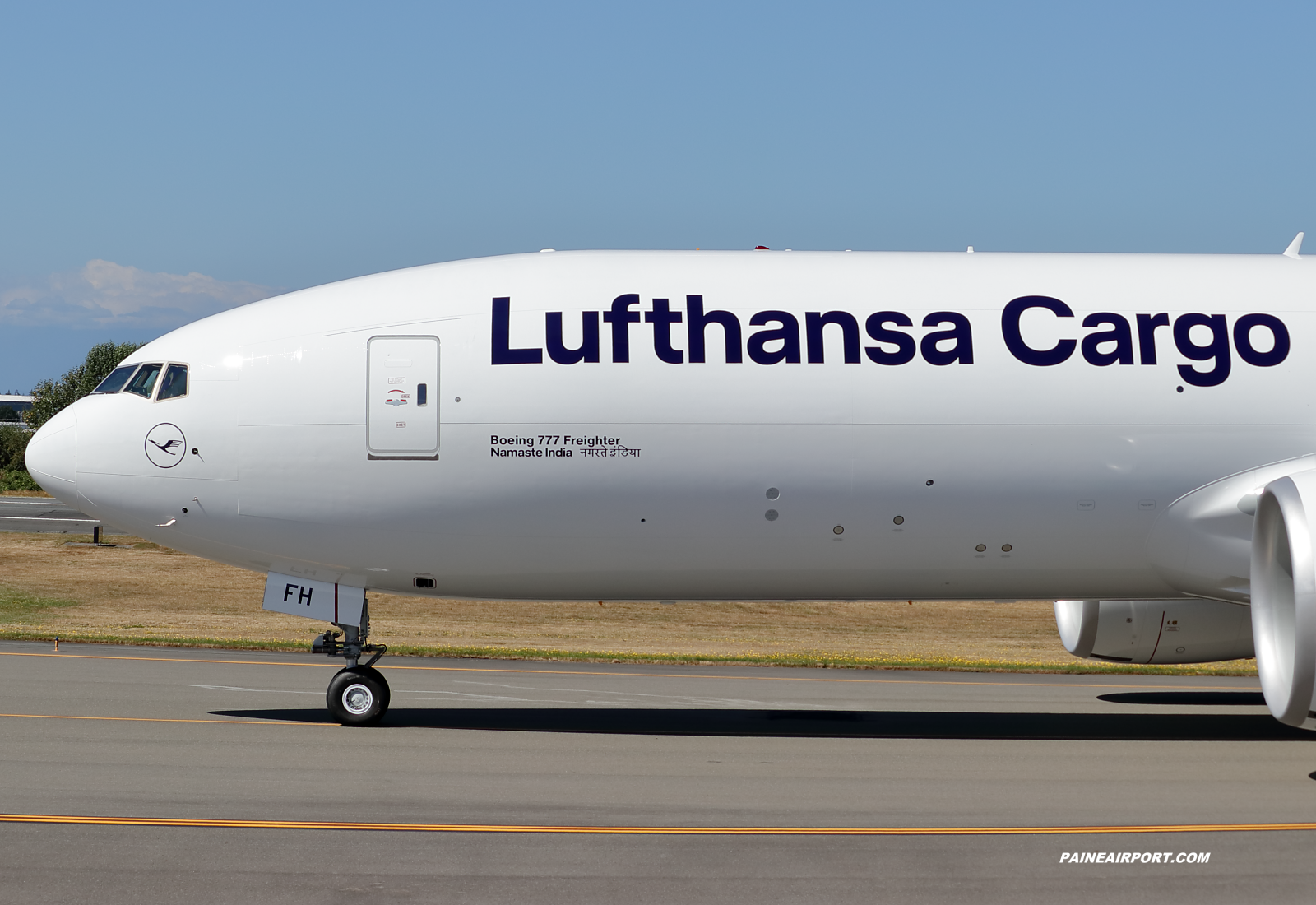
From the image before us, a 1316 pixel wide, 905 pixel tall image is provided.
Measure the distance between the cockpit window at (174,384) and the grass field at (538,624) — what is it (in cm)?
824

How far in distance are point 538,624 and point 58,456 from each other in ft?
49.7

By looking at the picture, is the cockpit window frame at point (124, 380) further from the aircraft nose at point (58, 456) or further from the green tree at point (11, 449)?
the green tree at point (11, 449)

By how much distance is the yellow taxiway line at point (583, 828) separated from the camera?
10.2 metres

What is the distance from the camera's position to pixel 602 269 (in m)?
14.6

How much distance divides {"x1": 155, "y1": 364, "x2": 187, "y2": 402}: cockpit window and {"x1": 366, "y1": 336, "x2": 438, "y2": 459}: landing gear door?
2.16m

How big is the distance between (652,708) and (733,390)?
4.83m

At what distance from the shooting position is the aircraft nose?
46.9 ft

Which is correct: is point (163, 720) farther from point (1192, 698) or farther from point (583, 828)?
point (1192, 698)

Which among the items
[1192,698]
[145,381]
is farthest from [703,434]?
[1192,698]

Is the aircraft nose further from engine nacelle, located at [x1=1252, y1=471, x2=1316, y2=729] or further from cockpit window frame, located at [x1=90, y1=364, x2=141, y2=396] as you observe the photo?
engine nacelle, located at [x1=1252, y1=471, x2=1316, y2=729]

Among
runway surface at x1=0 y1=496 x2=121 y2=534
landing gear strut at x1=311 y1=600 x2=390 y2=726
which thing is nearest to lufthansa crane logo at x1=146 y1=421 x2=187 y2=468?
landing gear strut at x1=311 y1=600 x2=390 y2=726

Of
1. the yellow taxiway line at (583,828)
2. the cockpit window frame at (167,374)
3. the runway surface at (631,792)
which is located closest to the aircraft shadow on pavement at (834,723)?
the runway surface at (631,792)

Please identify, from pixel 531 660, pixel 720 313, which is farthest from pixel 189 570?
pixel 720 313

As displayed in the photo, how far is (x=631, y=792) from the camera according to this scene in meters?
11.7
